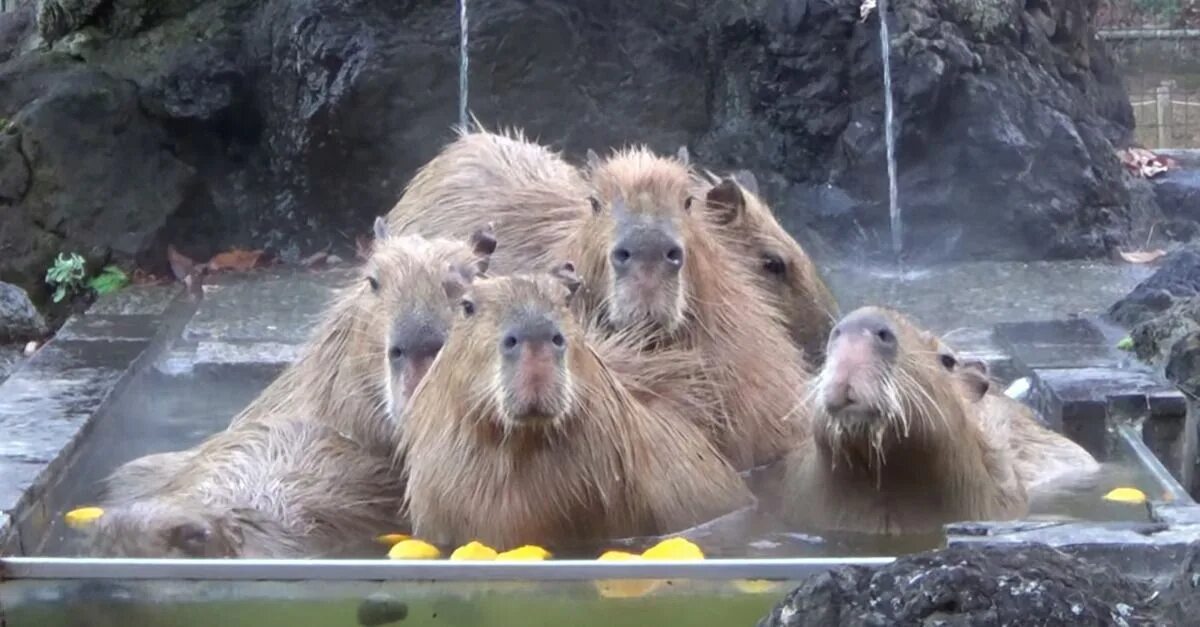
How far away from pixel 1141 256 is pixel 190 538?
5.45 meters

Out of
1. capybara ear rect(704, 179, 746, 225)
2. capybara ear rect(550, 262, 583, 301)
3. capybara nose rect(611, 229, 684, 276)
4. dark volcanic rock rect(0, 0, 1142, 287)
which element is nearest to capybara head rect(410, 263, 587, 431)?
capybara ear rect(550, 262, 583, 301)

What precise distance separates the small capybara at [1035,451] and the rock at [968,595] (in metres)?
2.52

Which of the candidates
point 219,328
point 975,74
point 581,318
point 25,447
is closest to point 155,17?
point 219,328

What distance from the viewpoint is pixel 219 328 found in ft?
22.4

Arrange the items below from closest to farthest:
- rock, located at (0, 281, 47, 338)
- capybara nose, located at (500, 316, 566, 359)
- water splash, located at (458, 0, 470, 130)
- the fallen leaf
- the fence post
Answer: capybara nose, located at (500, 316, 566, 359) → rock, located at (0, 281, 47, 338) → the fallen leaf → water splash, located at (458, 0, 470, 130) → the fence post

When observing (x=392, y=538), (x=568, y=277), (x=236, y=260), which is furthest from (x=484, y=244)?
(x=236, y=260)

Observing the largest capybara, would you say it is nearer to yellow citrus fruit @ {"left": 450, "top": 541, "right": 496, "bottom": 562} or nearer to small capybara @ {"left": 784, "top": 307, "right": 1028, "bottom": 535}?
small capybara @ {"left": 784, "top": 307, "right": 1028, "bottom": 535}

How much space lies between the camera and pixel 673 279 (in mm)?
4500

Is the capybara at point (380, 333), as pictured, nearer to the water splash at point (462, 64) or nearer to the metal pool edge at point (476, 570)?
the metal pool edge at point (476, 570)

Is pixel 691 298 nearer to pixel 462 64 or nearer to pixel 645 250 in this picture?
pixel 645 250

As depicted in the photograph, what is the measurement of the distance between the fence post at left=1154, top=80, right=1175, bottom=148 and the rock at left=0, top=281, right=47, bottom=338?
24.5 feet

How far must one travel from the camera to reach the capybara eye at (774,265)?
5340 millimetres

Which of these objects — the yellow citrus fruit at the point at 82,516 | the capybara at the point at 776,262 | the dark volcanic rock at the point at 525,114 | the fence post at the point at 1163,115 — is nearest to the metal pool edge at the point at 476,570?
the yellow citrus fruit at the point at 82,516

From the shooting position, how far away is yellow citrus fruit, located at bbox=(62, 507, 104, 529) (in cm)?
452
